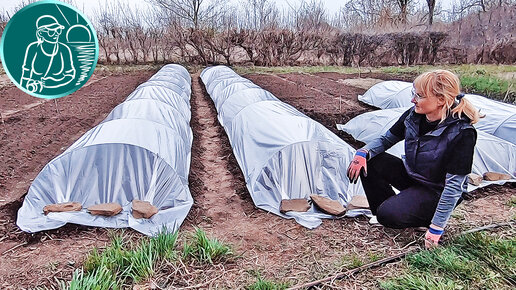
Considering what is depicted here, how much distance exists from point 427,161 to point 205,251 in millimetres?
1588

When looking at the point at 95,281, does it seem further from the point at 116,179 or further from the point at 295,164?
the point at 295,164

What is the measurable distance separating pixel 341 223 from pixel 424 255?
0.81m

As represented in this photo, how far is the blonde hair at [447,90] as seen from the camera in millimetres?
2113

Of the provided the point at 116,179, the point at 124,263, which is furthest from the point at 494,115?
the point at 124,263

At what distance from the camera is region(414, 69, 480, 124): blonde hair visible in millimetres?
2113

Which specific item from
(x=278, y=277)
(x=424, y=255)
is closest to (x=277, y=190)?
(x=278, y=277)

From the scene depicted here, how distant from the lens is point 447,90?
6.95ft

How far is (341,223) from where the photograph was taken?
3027 millimetres

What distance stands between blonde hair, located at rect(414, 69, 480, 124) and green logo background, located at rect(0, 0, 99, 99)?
11.1 ft

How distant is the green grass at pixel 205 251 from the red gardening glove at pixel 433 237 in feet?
4.32

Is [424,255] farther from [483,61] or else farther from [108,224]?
[483,61]

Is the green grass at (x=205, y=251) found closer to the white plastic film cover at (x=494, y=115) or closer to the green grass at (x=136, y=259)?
the green grass at (x=136, y=259)

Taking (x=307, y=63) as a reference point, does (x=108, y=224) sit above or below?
below

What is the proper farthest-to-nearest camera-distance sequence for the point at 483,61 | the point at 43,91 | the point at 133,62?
the point at 133,62, the point at 483,61, the point at 43,91
